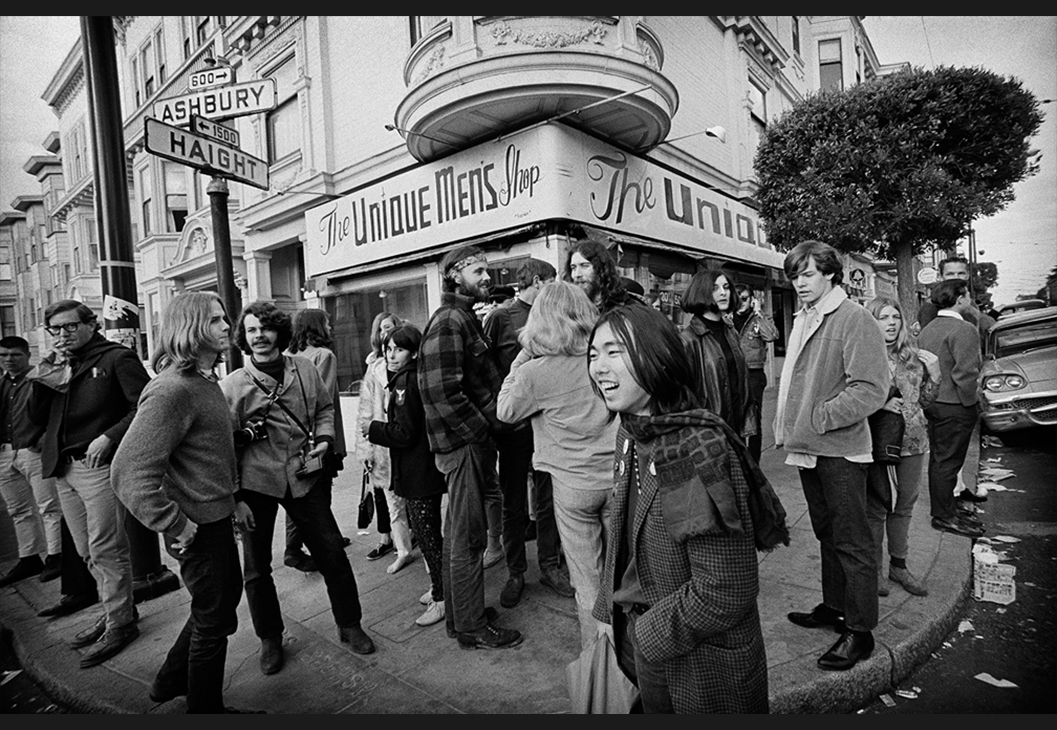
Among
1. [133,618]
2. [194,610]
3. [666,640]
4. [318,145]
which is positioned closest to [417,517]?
[194,610]

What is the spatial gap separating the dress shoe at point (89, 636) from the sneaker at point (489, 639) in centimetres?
222

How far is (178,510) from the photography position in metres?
2.10

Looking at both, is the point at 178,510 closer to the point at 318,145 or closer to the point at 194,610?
the point at 194,610

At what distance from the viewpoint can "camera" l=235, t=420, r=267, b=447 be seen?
8.59 feet

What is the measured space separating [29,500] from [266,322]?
3374 mm

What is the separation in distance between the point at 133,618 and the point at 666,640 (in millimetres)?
3364

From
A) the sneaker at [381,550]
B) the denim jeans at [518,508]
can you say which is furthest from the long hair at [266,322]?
the sneaker at [381,550]

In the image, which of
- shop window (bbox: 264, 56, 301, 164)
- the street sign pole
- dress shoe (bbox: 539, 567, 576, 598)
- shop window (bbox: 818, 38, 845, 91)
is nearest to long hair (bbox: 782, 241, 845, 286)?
dress shoe (bbox: 539, 567, 576, 598)

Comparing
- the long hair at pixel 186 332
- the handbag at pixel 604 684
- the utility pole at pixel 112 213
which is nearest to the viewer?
the handbag at pixel 604 684

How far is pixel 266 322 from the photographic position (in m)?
2.74

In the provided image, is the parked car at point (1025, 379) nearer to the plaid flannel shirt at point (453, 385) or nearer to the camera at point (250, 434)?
the plaid flannel shirt at point (453, 385)

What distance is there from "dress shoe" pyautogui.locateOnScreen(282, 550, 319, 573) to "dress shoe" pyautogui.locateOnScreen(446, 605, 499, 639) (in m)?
1.49

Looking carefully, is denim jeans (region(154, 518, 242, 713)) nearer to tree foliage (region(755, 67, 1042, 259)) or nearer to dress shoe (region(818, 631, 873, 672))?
dress shoe (region(818, 631, 873, 672))

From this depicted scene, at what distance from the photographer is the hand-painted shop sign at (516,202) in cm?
718
